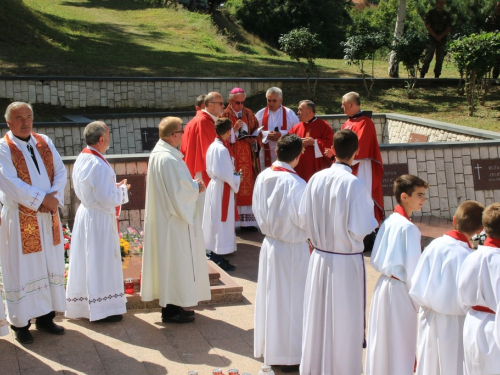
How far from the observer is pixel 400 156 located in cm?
1056

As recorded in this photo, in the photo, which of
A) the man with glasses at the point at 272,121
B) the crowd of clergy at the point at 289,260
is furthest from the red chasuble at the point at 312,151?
the crowd of clergy at the point at 289,260

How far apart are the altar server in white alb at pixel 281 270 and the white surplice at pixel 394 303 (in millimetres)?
798

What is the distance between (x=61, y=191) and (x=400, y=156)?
568 centimetres

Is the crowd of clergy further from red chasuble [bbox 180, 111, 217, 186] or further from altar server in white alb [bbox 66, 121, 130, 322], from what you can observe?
red chasuble [bbox 180, 111, 217, 186]

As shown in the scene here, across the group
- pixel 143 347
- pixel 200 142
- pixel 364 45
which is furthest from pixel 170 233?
pixel 364 45

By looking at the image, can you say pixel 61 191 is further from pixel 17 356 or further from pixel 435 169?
pixel 435 169

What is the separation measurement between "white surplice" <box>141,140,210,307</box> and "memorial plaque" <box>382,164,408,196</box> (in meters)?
4.39

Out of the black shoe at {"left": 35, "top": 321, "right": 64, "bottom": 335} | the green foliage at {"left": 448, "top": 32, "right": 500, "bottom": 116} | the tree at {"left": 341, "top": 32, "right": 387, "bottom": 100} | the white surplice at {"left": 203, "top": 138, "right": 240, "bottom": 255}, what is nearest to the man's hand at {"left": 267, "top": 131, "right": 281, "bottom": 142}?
the white surplice at {"left": 203, "top": 138, "right": 240, "bottom": 255}

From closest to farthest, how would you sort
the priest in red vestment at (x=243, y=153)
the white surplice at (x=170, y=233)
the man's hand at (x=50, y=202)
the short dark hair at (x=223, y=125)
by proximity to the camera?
the man's hand at (x=50, y=202) < the white surplice at (x=170, y=233) < the short dark hair at (x=223, y=125) < the priest in red vestment at (x=243, y=153)

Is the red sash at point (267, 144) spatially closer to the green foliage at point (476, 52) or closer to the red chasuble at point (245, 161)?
the red chasuble at point (245, 161)

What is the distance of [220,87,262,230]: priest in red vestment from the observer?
32.6 ft

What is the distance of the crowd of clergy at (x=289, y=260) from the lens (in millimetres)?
4480

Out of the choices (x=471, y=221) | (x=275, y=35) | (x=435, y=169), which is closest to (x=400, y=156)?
(x=435, y=169)

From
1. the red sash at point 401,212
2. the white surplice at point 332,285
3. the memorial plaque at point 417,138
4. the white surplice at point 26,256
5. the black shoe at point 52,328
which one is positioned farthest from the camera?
the memorial plaque at point 417,138
